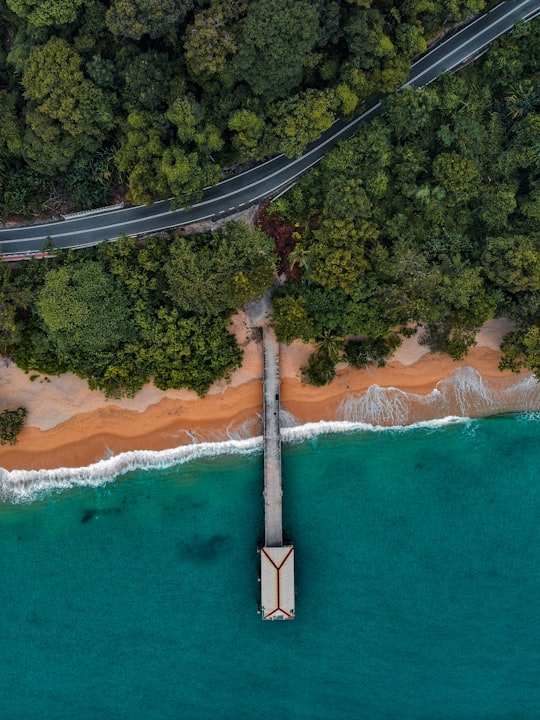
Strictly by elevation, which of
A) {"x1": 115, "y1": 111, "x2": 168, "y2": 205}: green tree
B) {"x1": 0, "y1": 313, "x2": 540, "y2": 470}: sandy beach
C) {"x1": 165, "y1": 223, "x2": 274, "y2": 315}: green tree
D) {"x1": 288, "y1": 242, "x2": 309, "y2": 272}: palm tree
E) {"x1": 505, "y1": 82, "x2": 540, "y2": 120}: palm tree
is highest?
{"x1": 505, "y1": 82, "x2": 540, "y2": 120}: palm tree

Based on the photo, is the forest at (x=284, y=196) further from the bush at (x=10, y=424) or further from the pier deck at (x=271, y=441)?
the bush at (x=10, y=424)

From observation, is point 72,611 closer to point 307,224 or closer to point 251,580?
point 251,580

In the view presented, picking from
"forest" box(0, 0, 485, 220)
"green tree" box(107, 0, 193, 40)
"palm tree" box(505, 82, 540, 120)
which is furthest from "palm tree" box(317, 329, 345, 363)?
"green tree" box(107, 0, 193, 40)

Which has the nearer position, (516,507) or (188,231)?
(188,231)

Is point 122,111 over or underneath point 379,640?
over

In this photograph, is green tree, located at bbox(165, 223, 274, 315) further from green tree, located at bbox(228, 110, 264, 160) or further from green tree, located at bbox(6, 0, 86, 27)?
green tree, located at bbox(6, 0, 86, 27)

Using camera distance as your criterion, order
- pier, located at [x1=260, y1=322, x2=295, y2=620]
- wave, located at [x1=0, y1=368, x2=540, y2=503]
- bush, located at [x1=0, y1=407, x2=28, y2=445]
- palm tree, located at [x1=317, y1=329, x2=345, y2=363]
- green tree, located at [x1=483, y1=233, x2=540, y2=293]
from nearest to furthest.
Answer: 1. green tree, located at [x1=483, y1=233, x2=540, y2=293]
2. palm tree, located at [x1=317, y1=329, x2=345, y2=363]
3. bush, located at [x1=0, y1=407, x2=28, y2=445]
4. pier, located at [x1=260, y1=322, x2=295, y2=620]
5. wave, located at [x1=0, y1=368, x2=540, y2=503]

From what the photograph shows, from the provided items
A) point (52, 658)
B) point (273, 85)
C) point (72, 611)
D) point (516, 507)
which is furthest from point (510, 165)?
point (52, 658)
